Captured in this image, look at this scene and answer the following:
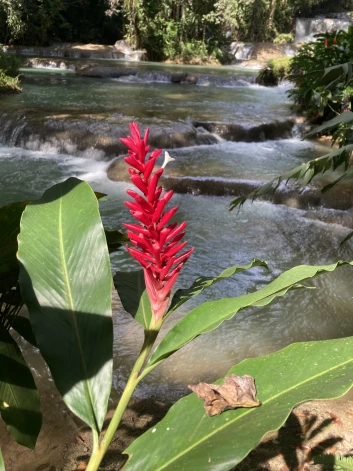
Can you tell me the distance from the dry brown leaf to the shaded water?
1.99 m

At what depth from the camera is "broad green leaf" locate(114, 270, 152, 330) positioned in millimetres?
839

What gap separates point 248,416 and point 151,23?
77.6ft

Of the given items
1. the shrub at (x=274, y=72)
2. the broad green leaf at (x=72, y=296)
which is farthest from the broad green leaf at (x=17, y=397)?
the shrub at (x=274, y=72)

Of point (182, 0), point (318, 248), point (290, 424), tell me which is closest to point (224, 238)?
point (318, 248)

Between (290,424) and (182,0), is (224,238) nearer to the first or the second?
(290,424)

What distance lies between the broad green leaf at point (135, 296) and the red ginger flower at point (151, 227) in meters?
0.06

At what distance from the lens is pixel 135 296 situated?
2.96 feet

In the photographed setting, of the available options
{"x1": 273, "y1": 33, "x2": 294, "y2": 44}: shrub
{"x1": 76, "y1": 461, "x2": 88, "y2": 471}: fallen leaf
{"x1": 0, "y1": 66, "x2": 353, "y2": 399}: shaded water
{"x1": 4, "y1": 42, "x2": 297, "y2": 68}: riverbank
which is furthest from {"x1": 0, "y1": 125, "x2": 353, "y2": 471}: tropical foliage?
{"x1": 273, "y1": 33, "x2": 294, "y2": 44}: shrub

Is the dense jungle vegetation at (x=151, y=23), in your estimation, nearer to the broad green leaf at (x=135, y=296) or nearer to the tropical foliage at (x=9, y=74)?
the tropical foliage at (x=9, y=74)

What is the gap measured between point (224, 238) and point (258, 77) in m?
12.2

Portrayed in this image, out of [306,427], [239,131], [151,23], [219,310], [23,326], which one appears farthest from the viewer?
[151,23]

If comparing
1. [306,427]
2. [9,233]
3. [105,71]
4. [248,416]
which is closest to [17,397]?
[9,233]

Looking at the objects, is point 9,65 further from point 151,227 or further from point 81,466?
point 151,227

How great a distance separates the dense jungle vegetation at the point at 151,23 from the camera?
70.8 feet
